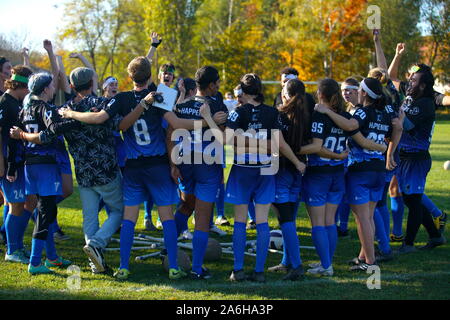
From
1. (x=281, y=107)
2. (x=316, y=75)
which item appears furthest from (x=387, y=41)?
(x=281, y=107)

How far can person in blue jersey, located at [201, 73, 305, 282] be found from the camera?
5438mm

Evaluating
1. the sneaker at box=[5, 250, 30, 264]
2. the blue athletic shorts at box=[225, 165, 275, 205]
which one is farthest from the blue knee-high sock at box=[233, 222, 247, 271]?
the sneaker at box=[5, 250, 30, 264]

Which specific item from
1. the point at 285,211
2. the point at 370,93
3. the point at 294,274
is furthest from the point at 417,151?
the point at 294,274

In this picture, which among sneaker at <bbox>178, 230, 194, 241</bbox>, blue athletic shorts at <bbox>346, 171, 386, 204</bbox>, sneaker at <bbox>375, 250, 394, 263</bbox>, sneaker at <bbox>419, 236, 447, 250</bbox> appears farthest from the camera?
sneaker at <bbox>178, 230, 194, 241</bbox>

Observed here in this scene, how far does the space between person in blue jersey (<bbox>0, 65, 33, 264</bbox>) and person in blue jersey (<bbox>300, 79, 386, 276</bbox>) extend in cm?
344

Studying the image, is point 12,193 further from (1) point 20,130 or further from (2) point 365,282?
(2) point 365,282

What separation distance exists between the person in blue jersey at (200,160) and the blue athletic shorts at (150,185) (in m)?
0.12

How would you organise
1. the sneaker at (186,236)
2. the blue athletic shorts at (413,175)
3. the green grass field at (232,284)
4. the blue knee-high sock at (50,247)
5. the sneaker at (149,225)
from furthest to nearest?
the sneaker at (149,225) → the sneaker at (186,236) → the blue athletic shorts at (413,175) → the blue knee-high sock at (50,247) → the green grass field at (232,284)

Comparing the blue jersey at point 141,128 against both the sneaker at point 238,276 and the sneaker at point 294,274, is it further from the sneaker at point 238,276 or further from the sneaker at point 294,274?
the sneaker at point 294,274

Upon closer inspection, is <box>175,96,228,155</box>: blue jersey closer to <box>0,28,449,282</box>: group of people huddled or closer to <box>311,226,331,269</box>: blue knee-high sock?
<box>0,28,449,282</box>: group of people huddled

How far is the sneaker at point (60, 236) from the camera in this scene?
24.6ft

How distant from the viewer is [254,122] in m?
5.45

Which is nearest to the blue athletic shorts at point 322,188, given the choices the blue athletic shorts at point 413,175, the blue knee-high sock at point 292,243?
the blue knee-high sock at point 292,243

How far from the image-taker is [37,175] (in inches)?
229
